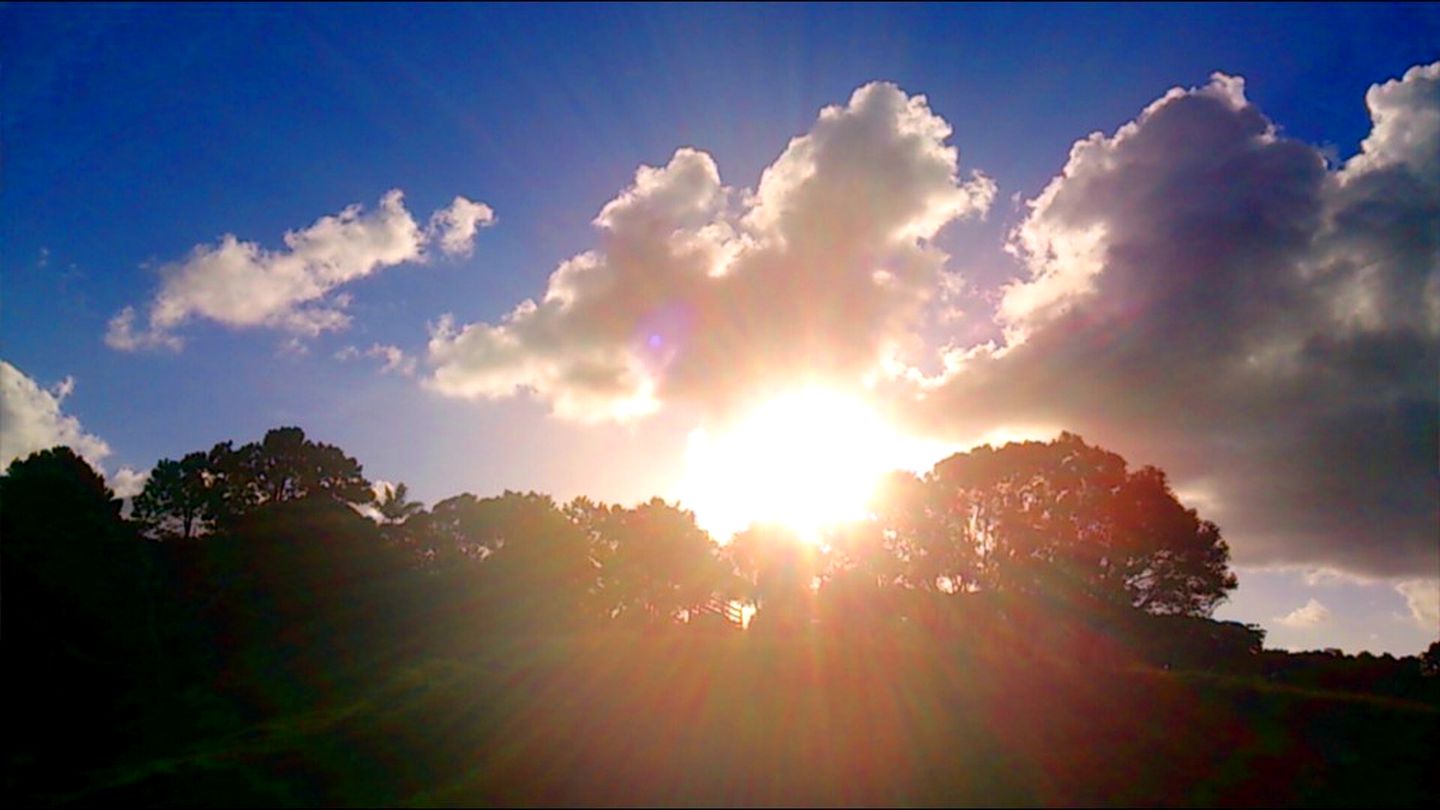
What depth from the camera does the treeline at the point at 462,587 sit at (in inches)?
1842

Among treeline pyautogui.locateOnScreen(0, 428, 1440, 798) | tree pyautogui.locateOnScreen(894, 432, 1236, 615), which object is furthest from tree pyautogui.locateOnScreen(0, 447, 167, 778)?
tree pyautogui.locateOnScreen(894, 432, 1236, 615)

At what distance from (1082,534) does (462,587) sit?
1738 inches

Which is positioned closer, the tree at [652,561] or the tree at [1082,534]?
the tree at [1082,534]

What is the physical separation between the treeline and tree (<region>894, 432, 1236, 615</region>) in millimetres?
142

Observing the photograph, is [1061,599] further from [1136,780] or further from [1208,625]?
[1136,780]

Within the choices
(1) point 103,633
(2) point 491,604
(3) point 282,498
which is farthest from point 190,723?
(3) point 282,498

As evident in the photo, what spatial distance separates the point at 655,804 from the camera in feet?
94.7

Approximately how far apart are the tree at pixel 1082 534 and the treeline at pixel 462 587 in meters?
0.14

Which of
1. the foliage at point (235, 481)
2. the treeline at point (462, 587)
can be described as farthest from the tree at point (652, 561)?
the foliage at point (235, 481)

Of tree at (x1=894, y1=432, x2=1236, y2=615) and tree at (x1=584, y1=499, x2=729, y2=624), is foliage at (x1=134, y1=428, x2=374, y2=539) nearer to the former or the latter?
tree at (x1=584, y1=499, x2=729, y2=624)

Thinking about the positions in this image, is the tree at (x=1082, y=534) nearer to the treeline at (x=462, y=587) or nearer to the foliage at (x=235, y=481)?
the treeline at (x=462, y=587)

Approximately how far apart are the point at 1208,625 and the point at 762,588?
3553 centimetres

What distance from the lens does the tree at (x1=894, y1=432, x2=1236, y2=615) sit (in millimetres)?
62500

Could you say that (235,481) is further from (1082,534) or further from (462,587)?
(1082,534)
